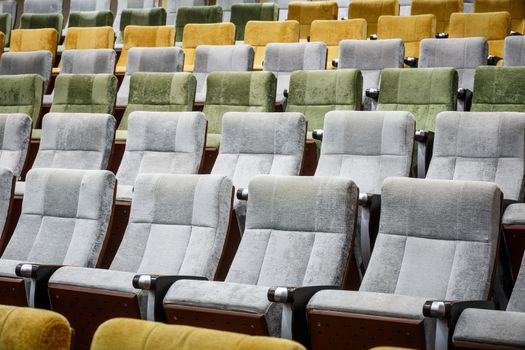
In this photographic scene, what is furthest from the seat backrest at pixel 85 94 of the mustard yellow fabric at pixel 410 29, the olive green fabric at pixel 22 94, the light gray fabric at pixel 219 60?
the mustard yellow fabric at pixel 410 29

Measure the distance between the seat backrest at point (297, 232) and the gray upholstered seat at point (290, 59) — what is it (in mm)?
531

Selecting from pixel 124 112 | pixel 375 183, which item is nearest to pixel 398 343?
pixel 375 183

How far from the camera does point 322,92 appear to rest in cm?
121

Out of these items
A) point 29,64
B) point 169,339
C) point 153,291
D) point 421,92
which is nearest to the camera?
point 169,339

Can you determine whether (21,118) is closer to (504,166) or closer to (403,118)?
(403,118)

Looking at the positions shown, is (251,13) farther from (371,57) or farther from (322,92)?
(322,92)

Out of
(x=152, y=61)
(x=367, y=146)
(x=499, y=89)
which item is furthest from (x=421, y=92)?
(x=152, y=61)

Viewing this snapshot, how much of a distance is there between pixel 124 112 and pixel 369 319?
0.83 meters

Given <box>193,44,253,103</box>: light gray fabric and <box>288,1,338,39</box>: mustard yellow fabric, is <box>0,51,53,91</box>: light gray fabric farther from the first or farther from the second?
<box>288,1,338,39</box>: mustard yellow fabric

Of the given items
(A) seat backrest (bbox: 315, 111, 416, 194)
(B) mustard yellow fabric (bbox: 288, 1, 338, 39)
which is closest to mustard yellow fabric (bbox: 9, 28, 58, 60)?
(B) mustard yellow fabric (bbox: 288, 1, 338, 39)

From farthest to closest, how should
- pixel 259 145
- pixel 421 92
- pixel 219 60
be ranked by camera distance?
pixel 219 60
pixel 421 92
pixel 259 145

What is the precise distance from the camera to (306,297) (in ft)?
2.30

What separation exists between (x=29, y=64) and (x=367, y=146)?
80 centimetres

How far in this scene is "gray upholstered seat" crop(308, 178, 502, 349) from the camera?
729mm
